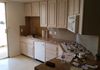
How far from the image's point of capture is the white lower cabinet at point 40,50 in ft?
13.8

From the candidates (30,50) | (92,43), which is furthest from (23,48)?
(92,43)

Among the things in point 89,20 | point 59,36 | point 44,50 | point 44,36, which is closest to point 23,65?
point 44,50

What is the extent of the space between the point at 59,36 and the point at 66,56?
213 centimetres

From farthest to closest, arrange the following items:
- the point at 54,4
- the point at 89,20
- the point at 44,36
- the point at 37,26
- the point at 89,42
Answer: the point at 37,26, the point at 44,36, the point at 54,4, the point at 89,42, the point at 89,20

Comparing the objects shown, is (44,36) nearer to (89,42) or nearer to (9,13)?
(9,13)

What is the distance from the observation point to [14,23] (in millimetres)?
4949

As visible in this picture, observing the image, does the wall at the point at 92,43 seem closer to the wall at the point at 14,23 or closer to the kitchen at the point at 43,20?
the kitchen at the point at 43,20

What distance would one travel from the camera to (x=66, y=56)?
2.26 metres

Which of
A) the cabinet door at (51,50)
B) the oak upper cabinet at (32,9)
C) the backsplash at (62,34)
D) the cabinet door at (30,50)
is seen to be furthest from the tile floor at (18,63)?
the oak upper cabinet at (32,9)

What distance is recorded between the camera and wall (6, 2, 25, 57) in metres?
Result: 4.80

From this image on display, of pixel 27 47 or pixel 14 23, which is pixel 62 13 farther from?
pixel 14 23

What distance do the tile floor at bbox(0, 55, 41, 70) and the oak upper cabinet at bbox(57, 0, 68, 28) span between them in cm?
172

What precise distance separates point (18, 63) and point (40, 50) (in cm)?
95

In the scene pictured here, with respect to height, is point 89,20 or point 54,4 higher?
point 54,4
